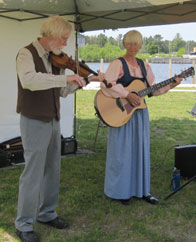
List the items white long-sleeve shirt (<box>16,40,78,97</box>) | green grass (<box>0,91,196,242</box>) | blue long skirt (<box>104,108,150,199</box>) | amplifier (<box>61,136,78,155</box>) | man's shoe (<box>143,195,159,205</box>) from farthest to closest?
amplifier (<box>61,136,78,155</box>)
man's shoe (<box>143,195,159,205</box>)
blue long skirt (<box>104,108,150,199</box>)
green grass (<box>0,91,196,242</box>)
white long-sleeve shirt (<box>16,40,78,97</box>)

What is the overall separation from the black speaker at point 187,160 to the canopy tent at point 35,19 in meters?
1.91

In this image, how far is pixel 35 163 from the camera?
8.26 feet

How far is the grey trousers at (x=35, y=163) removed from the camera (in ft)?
8.18

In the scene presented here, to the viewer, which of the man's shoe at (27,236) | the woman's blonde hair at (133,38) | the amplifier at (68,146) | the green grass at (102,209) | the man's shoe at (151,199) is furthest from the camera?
the amplifier at (68,146)

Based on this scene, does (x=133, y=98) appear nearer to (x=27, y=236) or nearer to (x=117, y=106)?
(x=117, y=106)

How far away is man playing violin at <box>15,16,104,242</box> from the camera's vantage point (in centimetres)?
229

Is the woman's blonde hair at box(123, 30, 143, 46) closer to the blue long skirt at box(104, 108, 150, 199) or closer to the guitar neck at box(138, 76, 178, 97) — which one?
the guitar neck at box(138, 76, 178, 97)

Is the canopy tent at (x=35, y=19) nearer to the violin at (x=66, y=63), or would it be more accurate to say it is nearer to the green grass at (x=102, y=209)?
the green grass at (x=102, y=209)

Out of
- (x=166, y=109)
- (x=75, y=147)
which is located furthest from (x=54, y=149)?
(x=166, y=109)

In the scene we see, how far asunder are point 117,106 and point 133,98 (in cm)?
19

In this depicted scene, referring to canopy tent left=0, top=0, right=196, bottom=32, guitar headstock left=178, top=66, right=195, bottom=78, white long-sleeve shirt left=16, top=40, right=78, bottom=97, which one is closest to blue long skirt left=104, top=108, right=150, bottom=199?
guitar headstock left=178, top=66, right=195, bottom=78

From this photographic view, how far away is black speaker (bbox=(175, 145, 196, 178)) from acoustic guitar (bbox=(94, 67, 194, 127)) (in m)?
1.28

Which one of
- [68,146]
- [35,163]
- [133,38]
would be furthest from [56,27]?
[68,146]

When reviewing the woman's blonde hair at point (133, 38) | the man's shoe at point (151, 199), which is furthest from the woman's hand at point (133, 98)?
the man's shoe at point (151, 199)
